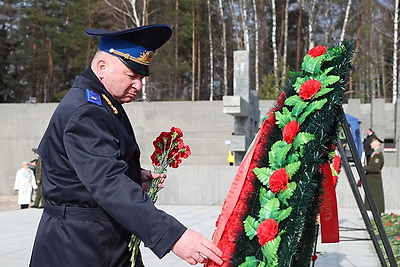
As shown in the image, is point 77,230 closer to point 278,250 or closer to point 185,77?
point 278,250

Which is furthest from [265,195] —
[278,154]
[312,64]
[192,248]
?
[312,64]

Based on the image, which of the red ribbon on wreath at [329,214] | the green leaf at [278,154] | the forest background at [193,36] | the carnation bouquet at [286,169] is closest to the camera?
the carnation bouquet at [286,169]

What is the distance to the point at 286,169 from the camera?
8.09ft

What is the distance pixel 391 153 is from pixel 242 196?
2189cm

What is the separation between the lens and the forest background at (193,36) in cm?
3562

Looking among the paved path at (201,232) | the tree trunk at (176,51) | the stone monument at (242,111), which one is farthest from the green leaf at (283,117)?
the tree trunk at (176,51)

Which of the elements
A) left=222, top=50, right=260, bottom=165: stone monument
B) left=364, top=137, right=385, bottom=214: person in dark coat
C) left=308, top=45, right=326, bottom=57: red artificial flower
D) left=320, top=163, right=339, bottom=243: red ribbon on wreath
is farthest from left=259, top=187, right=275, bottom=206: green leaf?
left=222, top=50, right=260, bottom=165: stone monument

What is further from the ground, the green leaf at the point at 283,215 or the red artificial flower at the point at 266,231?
the green leaf at the point at 283,215

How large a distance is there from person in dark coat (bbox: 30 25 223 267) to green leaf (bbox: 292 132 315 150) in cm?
59

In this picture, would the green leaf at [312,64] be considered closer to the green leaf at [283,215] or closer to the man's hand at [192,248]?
the green leaf at [283,215]

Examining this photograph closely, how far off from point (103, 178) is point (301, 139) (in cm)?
85

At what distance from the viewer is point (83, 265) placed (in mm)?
2252

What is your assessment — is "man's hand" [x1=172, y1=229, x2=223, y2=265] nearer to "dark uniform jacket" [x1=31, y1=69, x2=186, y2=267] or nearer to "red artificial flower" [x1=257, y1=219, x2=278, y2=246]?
"dark uniform jacket" [x1=31, y1=69, x2=186, y2=267]

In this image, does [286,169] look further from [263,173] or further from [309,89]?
[309,89]
